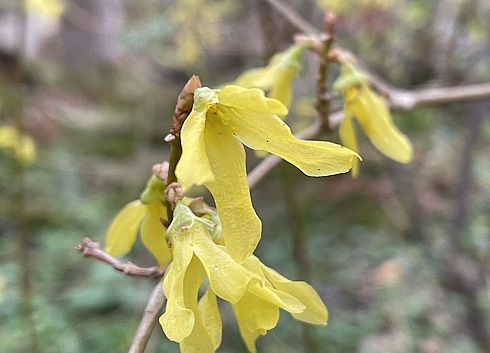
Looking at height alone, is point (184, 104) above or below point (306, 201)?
above

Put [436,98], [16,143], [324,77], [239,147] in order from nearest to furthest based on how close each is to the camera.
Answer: [239,147] → [324,77] → [436,98] → [16,143]

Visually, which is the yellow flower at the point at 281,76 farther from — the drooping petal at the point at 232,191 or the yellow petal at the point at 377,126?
the drooping petal at the point at 232,191

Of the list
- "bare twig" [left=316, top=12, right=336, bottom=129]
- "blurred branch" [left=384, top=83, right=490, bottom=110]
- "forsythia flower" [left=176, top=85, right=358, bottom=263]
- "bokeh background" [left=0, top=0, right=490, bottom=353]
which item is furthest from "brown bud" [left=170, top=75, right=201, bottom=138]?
"bokeh background" [left=0, top=0, right=490, bottom=353]

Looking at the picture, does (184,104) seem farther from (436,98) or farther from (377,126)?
(436,98)

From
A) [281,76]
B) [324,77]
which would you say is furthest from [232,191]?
[281,76]

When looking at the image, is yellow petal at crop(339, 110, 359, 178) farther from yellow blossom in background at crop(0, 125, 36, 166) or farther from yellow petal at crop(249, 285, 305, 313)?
yellow blossom in background at crop(0, 125, 36, 166)

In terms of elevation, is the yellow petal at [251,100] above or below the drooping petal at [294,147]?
above

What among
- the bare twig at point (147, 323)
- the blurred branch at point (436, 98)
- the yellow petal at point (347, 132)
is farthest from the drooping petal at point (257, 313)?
the blurred branch at point (436, 98)
